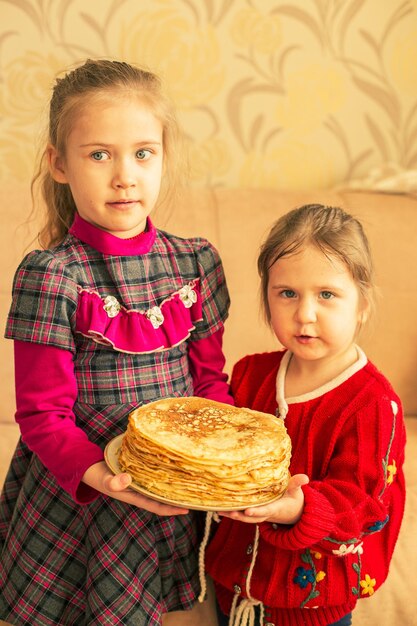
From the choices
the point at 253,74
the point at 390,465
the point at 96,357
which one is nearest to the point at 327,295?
the point at 390,465

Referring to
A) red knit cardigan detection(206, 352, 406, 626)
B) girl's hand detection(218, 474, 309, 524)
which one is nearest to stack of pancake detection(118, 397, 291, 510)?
girl's hand detection(218, 474, 309, 524)

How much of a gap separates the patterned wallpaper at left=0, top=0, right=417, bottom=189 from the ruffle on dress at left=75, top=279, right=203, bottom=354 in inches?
50.4

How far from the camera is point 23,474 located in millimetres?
1490

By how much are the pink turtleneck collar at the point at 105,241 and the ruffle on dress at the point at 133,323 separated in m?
0.08

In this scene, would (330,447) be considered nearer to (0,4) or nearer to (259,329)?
(259,329)

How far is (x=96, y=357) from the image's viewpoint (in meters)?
1.35

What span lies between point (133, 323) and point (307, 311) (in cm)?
30

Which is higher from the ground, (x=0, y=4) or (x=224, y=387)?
(x=0, y=4)

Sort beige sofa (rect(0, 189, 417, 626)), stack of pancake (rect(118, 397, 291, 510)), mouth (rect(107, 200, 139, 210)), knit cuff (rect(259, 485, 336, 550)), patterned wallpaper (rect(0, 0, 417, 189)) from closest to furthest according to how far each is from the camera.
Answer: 1. stack of pancake (rect(118, 397, 291, 510))
2. knit cuff (rect(259, 485, 336, 550))
3. mouth (rect(107, 200, 139, 210))
4. beige sofa (rect(0, 189, 417, 626))
5. patterned wallpaper (rect(0, 0, 417, 189))

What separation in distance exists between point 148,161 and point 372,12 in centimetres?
161

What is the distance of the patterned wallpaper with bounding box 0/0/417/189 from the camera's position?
8.16 feet

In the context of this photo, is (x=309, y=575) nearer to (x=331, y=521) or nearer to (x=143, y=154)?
(x=331, y=521)

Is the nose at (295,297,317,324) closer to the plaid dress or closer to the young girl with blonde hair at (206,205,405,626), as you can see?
the young girl with blonde hair at (206,205,405,626)

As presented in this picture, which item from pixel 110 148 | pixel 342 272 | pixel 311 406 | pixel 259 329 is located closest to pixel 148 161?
pixel 110 148
